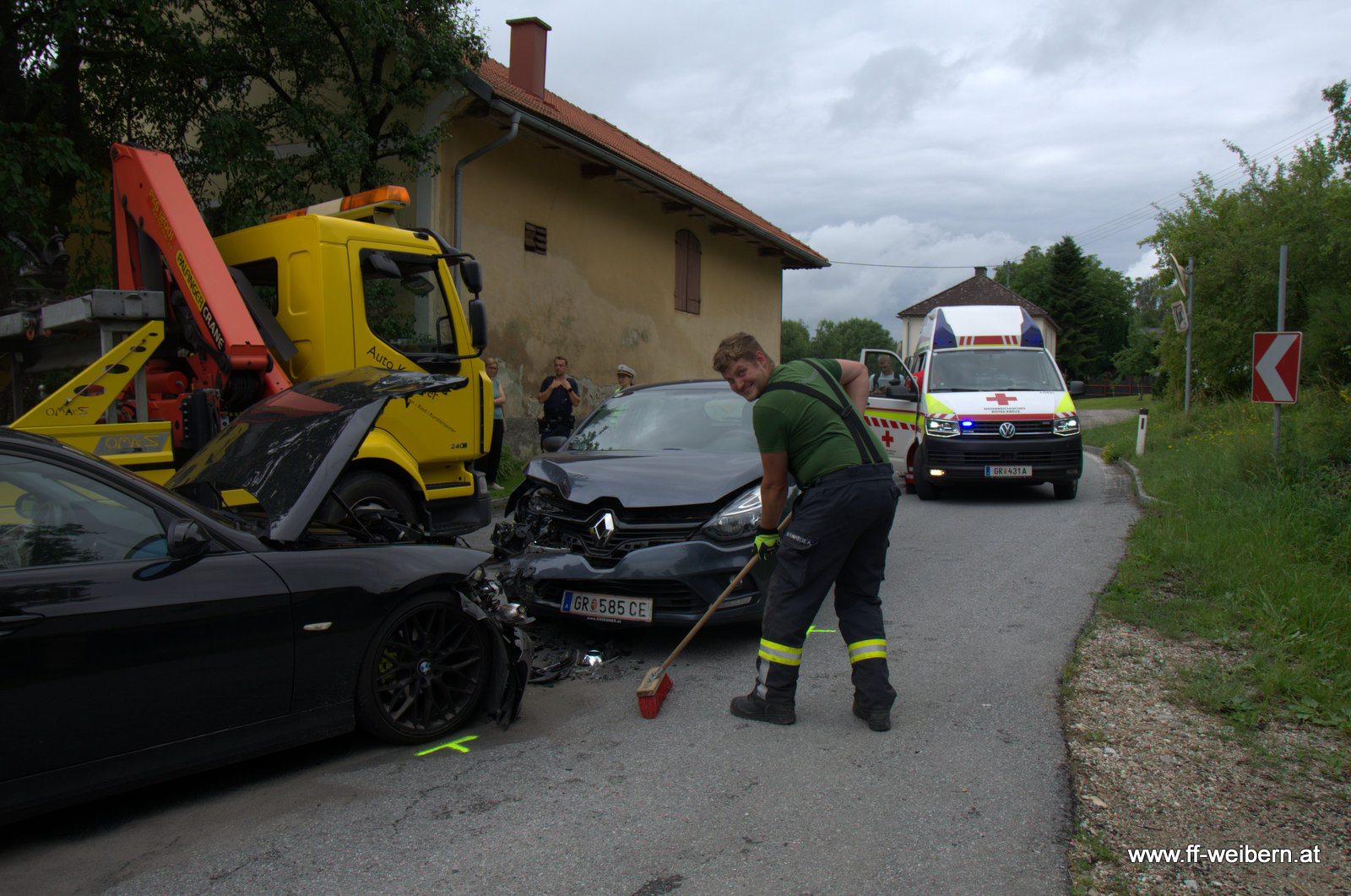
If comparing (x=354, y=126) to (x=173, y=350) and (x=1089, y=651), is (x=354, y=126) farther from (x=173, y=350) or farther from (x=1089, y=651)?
(x=1089, y=651)

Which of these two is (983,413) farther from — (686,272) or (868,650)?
(686,272)

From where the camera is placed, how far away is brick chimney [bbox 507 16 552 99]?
54.6ft

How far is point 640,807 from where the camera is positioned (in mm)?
3244

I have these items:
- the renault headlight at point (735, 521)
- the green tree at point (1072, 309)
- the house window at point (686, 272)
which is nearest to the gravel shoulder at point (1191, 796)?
the renault headlight at point (735, 521)

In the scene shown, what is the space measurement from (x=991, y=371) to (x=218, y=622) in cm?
1038

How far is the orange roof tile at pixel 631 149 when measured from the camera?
14.4m

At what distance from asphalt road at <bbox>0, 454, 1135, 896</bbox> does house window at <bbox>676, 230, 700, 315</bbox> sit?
51.4 ft

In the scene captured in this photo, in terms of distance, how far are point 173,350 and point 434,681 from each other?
150 inches

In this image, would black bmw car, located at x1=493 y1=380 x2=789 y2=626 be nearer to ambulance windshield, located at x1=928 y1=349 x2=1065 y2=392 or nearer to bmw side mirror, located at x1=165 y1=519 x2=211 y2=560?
bmw side mirror, located at x1=165 y1=519 x2=211 y2=560

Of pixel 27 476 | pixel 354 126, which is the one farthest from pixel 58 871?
pixel 354 126

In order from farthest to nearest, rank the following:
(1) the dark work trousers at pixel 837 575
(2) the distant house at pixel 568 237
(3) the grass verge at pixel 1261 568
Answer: (2) the distant house at pixel 568 237, (3) the grass verge at pixel 1261 568, (1) the dark work trousers at pixel 837 575

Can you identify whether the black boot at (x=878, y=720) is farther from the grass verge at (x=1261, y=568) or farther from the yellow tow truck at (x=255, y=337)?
the yellow tow truck at (x=255, y=337)

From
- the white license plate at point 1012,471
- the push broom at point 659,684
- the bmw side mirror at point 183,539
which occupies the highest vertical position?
the bmw side mirror at point 183,539

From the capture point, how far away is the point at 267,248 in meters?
6.95
